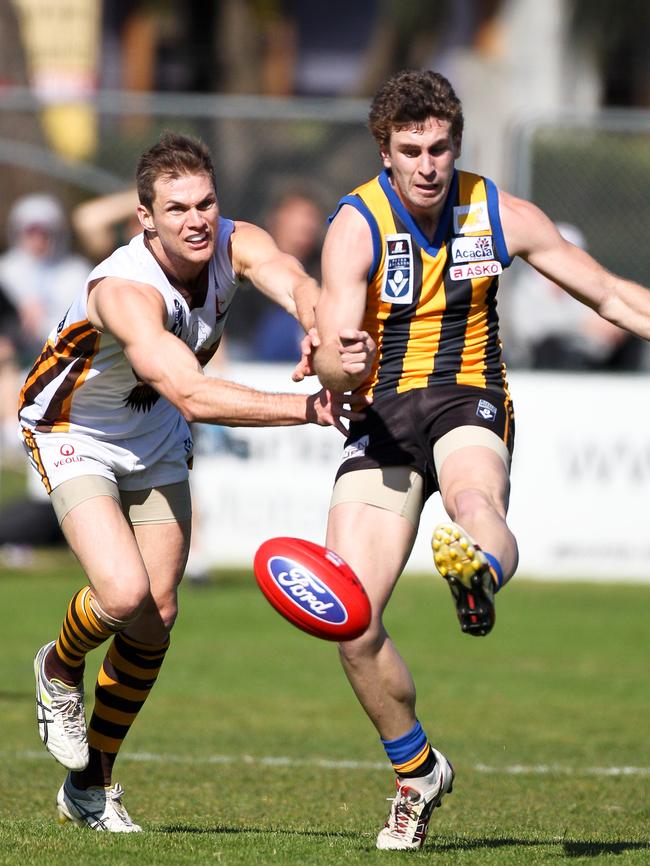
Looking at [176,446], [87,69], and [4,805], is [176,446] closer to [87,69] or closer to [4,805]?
[4,805]

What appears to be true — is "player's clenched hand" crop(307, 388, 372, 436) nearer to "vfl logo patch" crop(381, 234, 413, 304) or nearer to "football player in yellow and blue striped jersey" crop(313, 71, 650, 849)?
"football player in yellow and blue striped jersey" crop(313, 71, 650, 849)

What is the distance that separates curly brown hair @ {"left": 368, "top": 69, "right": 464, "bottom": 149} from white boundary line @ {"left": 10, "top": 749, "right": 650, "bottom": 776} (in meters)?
3.20

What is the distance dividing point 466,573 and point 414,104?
1664 millimetres

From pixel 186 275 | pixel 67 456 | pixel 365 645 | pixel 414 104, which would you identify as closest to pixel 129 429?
pixel 67 456

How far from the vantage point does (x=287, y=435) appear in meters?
13.7

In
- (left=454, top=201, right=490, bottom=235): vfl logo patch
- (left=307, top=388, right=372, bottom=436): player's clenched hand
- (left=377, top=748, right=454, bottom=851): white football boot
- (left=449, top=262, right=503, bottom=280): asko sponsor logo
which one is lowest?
(left=377, top=748, right=454, bottom=851): white football boot

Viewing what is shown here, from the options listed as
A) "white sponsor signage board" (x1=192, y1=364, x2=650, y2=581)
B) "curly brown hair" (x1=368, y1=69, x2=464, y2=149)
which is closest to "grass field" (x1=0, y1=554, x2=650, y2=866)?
"white sponsor signage board" (x1=192, y1=364, x2=650, y2=581)

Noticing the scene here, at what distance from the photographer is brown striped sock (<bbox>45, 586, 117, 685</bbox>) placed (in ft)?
19.5

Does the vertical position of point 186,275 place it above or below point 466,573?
above

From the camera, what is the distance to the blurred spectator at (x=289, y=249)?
13.4 m

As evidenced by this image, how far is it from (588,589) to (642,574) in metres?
0.52

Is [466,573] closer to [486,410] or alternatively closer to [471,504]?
[471,504]

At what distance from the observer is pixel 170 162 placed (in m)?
5.68

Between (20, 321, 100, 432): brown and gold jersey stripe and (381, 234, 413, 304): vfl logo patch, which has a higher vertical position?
(381, 234, 413, 304): vfl logo patch
